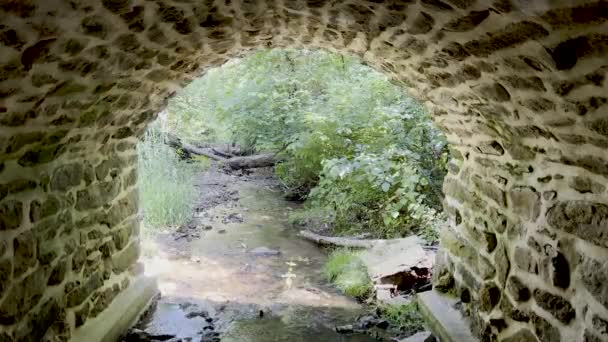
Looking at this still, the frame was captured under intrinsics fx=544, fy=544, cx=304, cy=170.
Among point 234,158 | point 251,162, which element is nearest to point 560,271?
point 251,162

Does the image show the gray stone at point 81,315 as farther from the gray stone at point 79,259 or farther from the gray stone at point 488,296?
the gray stone at point 488,296

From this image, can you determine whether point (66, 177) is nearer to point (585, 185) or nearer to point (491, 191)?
point (491, 191)

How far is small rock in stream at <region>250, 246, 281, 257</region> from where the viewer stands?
6262mm

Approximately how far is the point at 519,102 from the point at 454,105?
33.6 inches

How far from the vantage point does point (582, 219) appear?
2102 millimetres

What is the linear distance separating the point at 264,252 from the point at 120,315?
270 cm

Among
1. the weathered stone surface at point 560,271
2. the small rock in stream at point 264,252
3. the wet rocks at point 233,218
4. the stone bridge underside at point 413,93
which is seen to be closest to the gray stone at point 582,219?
the stone bridge underside at point 413,93

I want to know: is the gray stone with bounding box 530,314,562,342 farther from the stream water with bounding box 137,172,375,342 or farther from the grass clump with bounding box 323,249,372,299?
the grass clump with bounding box 323,249,372,299

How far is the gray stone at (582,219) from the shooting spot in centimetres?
196

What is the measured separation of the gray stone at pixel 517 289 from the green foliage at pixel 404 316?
133cm

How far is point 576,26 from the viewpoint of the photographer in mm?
1412

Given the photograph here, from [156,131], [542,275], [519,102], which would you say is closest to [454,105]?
[519,102]

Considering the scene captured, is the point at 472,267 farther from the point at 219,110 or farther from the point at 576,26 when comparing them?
the point at 219,110

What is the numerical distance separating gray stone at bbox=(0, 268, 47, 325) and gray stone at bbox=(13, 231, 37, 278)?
6cm
